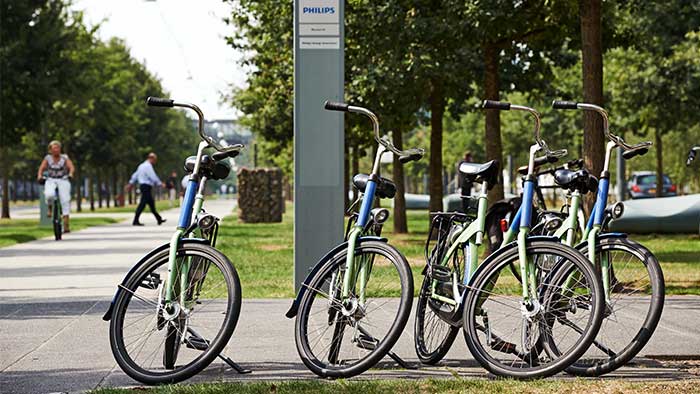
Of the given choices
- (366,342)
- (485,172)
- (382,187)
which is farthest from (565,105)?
(366,342)

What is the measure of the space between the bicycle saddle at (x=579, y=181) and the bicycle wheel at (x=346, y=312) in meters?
1.06

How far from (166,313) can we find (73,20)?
100 feet

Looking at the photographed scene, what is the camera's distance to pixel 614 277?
6.48m

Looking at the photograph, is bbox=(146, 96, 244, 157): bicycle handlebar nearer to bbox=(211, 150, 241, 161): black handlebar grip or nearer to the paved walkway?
bbox=(211, 150, 241, 161): black handlebar grip

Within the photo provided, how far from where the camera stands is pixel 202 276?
6.47 meters

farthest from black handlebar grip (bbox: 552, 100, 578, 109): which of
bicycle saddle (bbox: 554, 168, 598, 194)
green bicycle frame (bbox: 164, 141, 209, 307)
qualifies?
green bicycle frame (bbox: 164, 141, 209, 307)

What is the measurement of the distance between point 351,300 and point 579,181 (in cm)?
138

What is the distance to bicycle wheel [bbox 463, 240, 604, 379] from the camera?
615 centimetres

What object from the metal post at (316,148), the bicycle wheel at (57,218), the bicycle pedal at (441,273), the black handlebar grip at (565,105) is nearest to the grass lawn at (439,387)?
the bicycle pedal at (441,273)

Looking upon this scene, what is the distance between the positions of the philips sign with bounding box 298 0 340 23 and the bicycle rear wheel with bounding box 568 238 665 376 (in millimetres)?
4864

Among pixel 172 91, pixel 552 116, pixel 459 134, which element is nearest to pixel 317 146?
pixel 552 116

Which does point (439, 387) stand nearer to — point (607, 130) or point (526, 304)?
point (526, 304)

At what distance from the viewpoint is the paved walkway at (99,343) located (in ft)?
21.6

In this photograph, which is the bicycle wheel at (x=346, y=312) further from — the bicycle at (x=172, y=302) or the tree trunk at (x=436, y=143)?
the tree trunk at (x=436, y=143)
